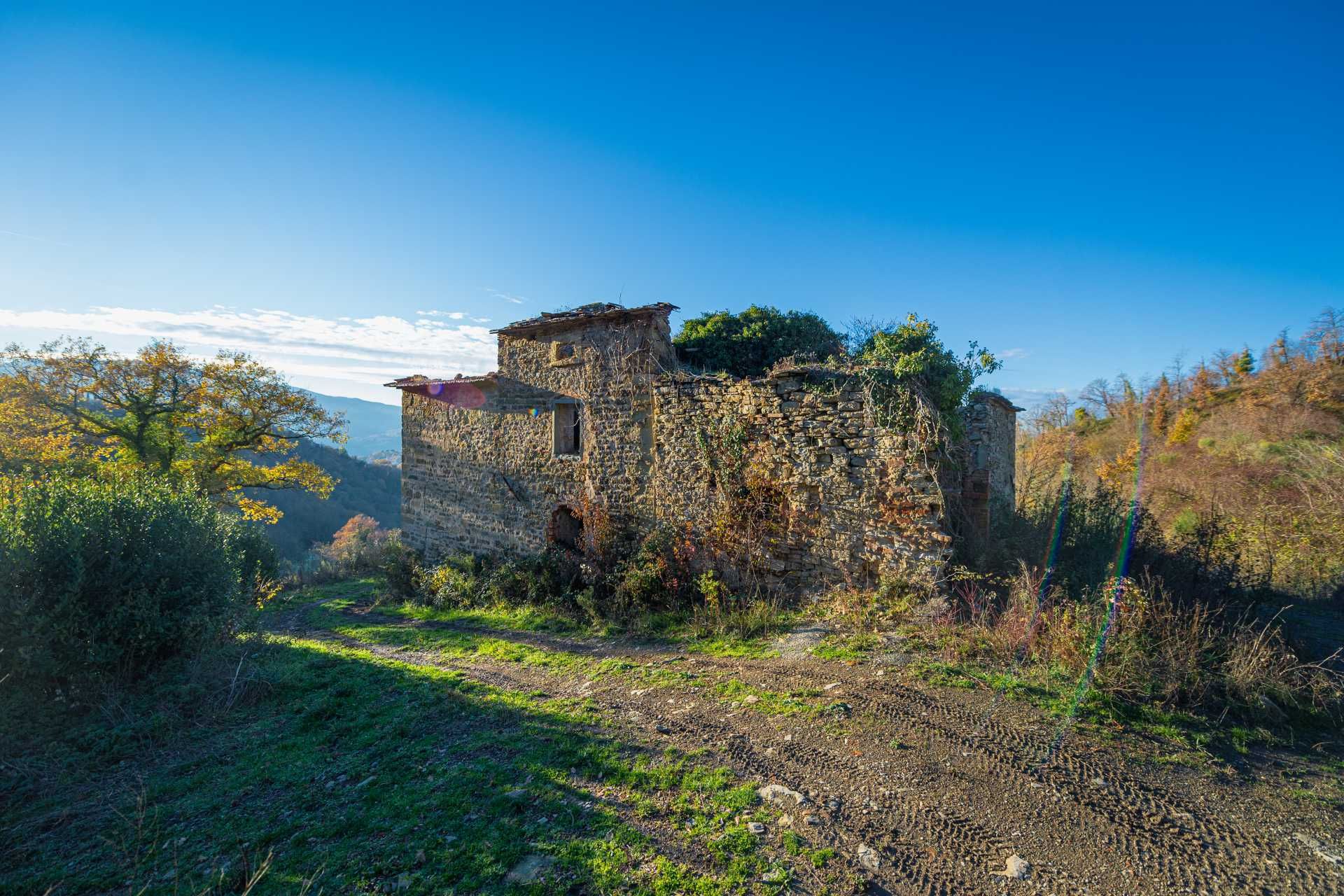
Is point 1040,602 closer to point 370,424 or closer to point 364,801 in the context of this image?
point 364,801

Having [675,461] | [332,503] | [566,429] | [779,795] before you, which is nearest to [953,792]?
[779,795]

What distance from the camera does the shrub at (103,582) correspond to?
5434 mm

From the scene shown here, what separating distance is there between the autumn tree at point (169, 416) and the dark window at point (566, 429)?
33.2 ft

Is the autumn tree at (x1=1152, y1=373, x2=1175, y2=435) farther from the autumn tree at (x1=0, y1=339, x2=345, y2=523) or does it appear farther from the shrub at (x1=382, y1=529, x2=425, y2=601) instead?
the autumn tree at (x1=0, y1=339, x2=345, y2=523)

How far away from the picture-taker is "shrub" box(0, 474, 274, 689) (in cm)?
543

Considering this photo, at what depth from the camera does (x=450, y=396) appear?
43.0ft

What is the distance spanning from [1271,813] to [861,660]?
3.06m

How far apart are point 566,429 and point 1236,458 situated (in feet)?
54.8

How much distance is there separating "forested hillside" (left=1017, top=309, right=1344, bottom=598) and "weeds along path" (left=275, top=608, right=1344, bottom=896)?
4.68 meters

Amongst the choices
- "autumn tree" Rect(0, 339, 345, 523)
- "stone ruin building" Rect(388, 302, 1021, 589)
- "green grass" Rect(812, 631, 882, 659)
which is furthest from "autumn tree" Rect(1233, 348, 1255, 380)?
"autumn tree" Rect(0, 339, 345, 523)

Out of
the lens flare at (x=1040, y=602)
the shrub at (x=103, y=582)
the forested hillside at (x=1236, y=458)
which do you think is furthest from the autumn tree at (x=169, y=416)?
the forested hillside at (x=1236, y=458)

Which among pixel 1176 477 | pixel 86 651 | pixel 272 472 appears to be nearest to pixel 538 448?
pixel 86 651

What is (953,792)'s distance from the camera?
3738 millimetres

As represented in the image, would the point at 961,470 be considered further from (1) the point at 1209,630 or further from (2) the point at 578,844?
(2) the point at 578,844
